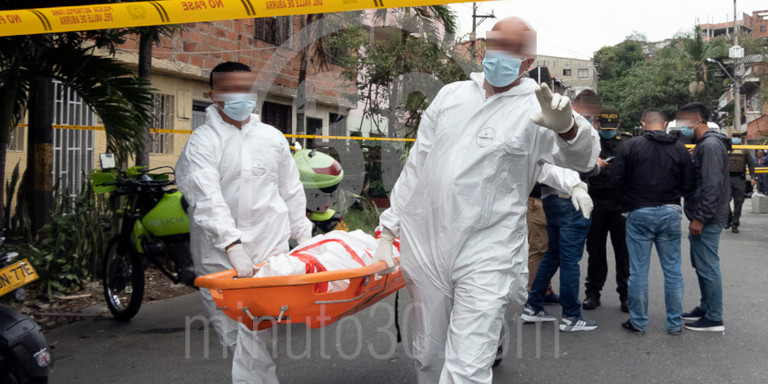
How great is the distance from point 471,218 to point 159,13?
6.07 ft

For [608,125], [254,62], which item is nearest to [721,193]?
[608,125]

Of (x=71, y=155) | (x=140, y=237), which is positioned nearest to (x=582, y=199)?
(x=140, y=237)

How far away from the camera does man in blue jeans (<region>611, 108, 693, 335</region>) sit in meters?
4.70

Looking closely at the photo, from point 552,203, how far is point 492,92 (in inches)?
90.2

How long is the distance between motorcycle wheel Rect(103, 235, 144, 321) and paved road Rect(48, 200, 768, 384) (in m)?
0.14

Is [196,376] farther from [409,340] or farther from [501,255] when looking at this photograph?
[501,255]

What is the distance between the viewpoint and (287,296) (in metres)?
2.44

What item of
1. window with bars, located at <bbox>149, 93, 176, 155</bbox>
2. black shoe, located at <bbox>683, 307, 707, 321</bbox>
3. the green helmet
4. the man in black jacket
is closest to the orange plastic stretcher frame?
the green helmet

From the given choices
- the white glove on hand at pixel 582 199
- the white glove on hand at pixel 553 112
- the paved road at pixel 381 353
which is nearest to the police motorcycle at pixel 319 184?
the paved road at pixel 381 353

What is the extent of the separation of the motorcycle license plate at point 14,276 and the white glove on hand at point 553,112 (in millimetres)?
2339

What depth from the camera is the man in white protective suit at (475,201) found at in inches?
96.1

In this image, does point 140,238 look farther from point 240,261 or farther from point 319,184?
point 240,261

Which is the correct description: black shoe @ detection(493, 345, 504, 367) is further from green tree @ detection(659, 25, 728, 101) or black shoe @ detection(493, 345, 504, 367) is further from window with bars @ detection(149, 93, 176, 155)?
green tree @ detection(659, 25, 728, 101)

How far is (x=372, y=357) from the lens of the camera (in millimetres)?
4098
